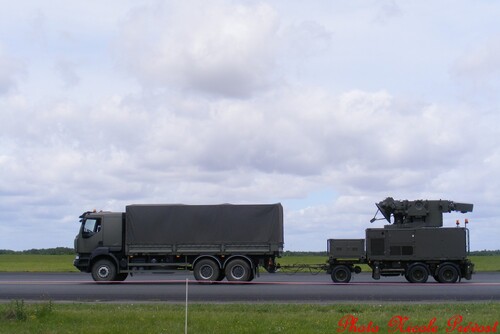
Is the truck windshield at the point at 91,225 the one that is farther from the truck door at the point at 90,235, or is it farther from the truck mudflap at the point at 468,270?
the truck mudflap at the point at 468,270

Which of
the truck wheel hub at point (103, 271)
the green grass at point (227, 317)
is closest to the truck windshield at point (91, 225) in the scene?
the truck wheel hub at point (103, 271)

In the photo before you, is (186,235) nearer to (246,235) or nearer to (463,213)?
(246,235)

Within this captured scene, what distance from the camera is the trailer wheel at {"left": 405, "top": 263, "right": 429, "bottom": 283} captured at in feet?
110

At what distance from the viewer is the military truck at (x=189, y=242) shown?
33906mm

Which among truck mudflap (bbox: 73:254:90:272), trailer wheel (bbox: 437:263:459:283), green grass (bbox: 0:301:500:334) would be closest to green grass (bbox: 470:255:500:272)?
trailer wheel (bbox: 437:263:459:283)

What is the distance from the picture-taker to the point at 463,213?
116 ft

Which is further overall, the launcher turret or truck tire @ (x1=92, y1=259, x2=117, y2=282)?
the launcher turret

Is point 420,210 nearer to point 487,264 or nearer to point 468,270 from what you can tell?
point 468,270

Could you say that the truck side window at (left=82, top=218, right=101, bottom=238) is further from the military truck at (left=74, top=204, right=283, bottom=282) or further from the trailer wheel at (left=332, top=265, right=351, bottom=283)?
the trailer wheel at (left=332, top=265, right=351, bottom=283)

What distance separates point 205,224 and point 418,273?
8770mm

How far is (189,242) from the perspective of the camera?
3416cm

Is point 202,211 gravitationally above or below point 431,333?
above

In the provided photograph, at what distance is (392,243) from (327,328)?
18071mm

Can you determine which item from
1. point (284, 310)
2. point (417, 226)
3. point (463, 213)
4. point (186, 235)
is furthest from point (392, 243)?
point (284, 310)
